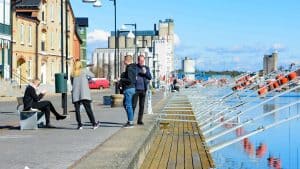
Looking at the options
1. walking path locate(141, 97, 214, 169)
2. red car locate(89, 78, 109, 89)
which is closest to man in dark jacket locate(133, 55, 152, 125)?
walking path locate(141, 97, 214, 169)

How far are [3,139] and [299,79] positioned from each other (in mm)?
6614

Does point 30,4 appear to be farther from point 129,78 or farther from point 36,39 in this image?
point 129,78

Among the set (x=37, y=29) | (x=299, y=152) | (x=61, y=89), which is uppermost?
(x=37, y=29)

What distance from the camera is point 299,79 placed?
14031 mm

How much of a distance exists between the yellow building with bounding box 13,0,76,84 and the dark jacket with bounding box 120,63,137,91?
142 feet

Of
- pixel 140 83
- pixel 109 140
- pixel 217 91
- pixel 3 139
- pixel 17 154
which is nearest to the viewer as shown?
pixel 17 154

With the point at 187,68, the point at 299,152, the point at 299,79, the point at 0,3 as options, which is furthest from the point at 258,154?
the point at 187,68

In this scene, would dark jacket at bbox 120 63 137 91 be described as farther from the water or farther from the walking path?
the water

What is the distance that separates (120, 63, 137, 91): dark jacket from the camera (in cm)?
1656

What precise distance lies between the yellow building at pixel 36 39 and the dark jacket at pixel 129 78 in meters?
43.2

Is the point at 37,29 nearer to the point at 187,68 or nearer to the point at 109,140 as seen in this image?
the point at 187,68

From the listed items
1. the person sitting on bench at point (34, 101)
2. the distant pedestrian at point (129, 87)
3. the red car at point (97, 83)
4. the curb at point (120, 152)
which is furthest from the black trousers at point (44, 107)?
the red car at point (97, 83)

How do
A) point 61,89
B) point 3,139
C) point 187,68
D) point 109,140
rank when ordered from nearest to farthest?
1. point 109,140
2. point 3,139
3. point 61,89
4. point 187,68

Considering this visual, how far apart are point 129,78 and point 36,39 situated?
51.3m
